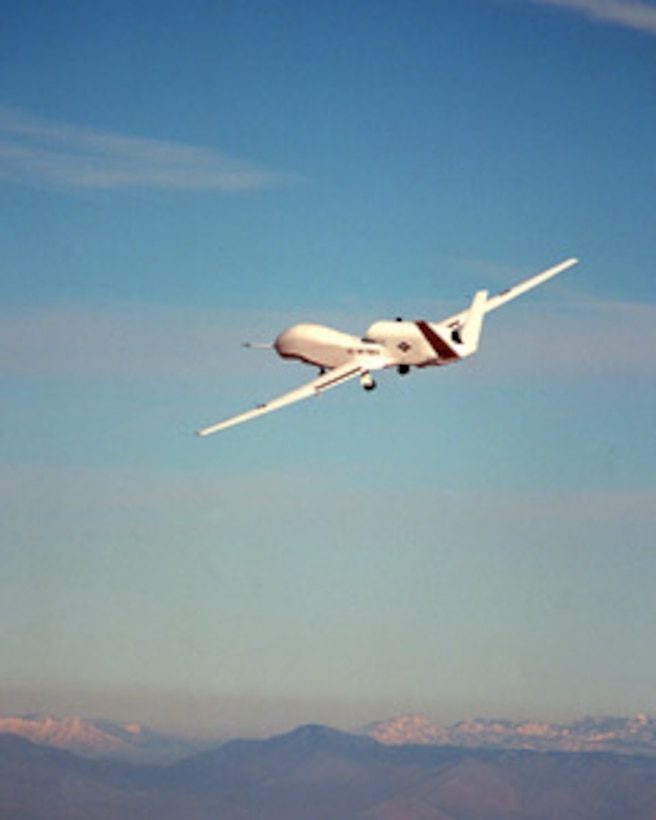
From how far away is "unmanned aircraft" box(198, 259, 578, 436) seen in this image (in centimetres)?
10894

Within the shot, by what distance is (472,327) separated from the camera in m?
116

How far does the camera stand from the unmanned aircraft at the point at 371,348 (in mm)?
108938

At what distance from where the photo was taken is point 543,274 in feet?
442

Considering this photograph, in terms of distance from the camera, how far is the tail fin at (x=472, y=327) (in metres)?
114

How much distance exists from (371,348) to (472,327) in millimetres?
9595

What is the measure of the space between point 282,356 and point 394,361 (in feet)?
31.3

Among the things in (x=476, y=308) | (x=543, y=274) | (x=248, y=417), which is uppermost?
(x=543, y=274)

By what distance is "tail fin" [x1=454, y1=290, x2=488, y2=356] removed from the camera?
4503 inches

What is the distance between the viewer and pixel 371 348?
109750mm

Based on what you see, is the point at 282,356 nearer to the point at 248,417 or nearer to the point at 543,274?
the point at 248,417

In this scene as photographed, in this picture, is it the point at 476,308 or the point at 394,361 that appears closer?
the point at 394,361

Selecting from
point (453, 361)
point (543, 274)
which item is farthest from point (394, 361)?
point (543, 274)

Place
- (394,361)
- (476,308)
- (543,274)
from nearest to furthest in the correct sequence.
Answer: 1. (394,361)
2. (476,308)
3. (543,274)

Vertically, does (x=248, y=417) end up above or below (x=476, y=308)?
below
